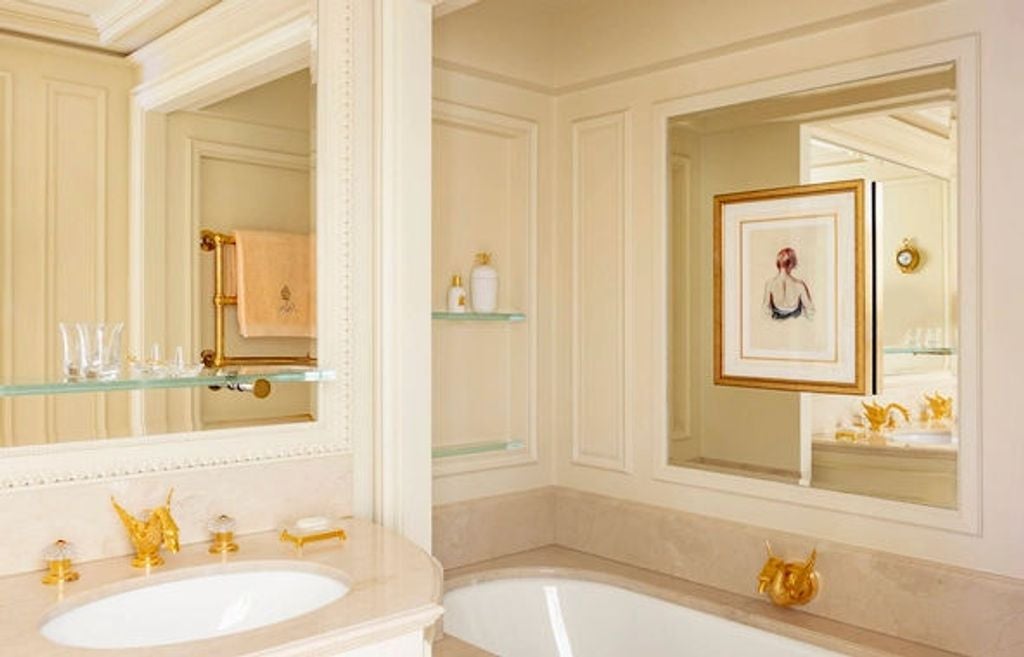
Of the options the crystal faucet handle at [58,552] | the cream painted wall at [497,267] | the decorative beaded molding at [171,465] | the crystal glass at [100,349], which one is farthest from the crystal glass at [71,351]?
the cream painted wall at [497,267]

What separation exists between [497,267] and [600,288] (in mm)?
353

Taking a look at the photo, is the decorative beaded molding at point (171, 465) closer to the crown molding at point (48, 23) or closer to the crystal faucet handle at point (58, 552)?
the crystal faucet handle at point (58, 552)

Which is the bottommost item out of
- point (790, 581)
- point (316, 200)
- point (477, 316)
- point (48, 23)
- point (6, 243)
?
point (790, 581)

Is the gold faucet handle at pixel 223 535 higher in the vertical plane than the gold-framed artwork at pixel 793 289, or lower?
lower

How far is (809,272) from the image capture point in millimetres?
2379

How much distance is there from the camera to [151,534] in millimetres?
1606

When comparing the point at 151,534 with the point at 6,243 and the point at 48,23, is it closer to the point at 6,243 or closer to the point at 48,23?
the point at 6,243

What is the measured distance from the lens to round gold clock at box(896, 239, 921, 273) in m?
2.14

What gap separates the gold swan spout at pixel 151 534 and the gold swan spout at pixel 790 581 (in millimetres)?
1511

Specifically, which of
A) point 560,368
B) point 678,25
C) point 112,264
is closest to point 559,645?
point 560,368

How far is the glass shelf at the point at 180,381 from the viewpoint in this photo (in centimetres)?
156

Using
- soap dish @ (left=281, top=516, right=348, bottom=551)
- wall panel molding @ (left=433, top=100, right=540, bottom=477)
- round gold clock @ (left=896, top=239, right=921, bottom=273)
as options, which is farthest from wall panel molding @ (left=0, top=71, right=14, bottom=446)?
round gold clock @ (left=896, top=239, right=921, bottom=273)

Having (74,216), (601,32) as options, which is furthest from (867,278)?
(74,216)

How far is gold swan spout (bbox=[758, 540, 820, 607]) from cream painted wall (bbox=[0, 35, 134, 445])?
1.64m
